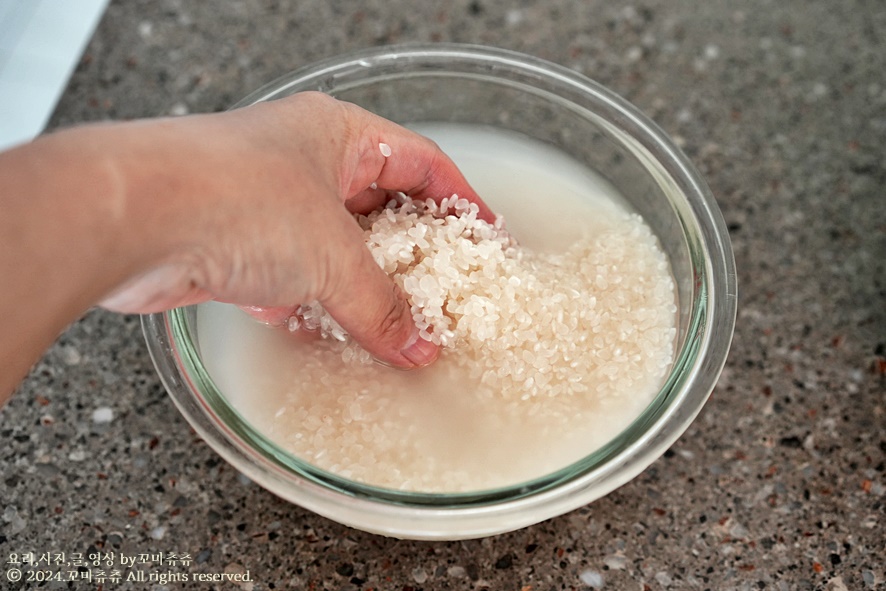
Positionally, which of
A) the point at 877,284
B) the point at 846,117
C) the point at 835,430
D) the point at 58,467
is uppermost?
the point at 846,117

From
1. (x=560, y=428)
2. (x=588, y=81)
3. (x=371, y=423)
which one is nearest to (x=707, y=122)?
(x=588, y=81)

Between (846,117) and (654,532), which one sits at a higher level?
(846,117)

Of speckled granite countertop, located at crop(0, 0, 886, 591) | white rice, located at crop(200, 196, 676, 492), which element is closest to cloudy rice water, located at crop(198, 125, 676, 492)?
white rice, located at crop(200, 196, 676, 492)

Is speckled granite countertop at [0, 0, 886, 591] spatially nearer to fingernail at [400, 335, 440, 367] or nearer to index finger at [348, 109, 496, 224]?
fingernail at [400, 335, 440, 367]

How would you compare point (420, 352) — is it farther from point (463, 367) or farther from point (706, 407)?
point (706, 407)

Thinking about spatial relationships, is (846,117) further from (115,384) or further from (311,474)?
(115,384)

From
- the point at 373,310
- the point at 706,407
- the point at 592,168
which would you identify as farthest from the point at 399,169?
the point at 706,407
